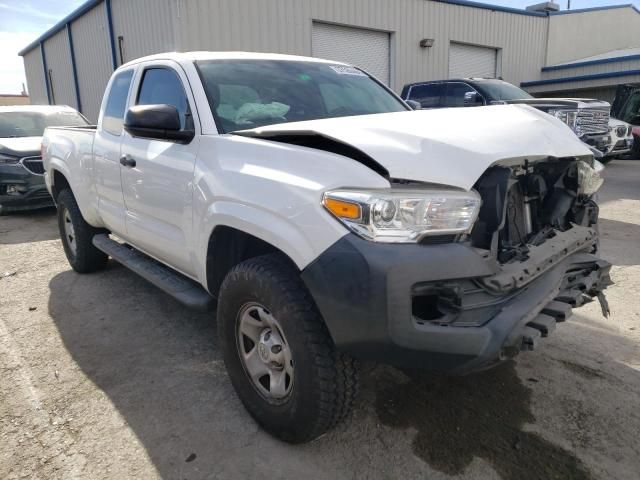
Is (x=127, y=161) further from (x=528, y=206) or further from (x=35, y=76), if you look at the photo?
(x=35, y=76)

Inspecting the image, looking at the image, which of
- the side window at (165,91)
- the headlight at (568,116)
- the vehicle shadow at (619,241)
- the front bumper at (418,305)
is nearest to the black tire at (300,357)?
the front bumper at (418,305)

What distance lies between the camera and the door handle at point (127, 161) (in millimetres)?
3445

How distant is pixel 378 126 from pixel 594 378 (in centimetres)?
201

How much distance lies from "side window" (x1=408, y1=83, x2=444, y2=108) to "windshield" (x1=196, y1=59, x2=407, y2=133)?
7.72m

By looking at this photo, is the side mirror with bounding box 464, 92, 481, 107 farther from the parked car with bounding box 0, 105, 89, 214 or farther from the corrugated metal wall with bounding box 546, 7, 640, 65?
the corrugated metal wall with bounding box 546, 7, 640, 65

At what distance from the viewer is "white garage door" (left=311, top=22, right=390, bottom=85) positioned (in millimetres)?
13484

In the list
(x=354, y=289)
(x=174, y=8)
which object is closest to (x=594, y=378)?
(x=354, y=289)

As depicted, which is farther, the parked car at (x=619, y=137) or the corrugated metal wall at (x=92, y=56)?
the corrugated metal wall at (x=92, y=56)

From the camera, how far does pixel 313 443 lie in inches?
96.4

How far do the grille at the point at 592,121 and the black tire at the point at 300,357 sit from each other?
29.2 feet

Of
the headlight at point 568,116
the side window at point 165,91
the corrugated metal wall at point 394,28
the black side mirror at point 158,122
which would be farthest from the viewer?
the corrugated metal wall at point 394,28

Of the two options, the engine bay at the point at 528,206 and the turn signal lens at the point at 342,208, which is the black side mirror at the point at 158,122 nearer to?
the turn signal lens at the point at 342,208

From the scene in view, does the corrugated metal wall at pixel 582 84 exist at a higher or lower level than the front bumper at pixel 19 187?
higher

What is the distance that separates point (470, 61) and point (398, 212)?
1765cm
